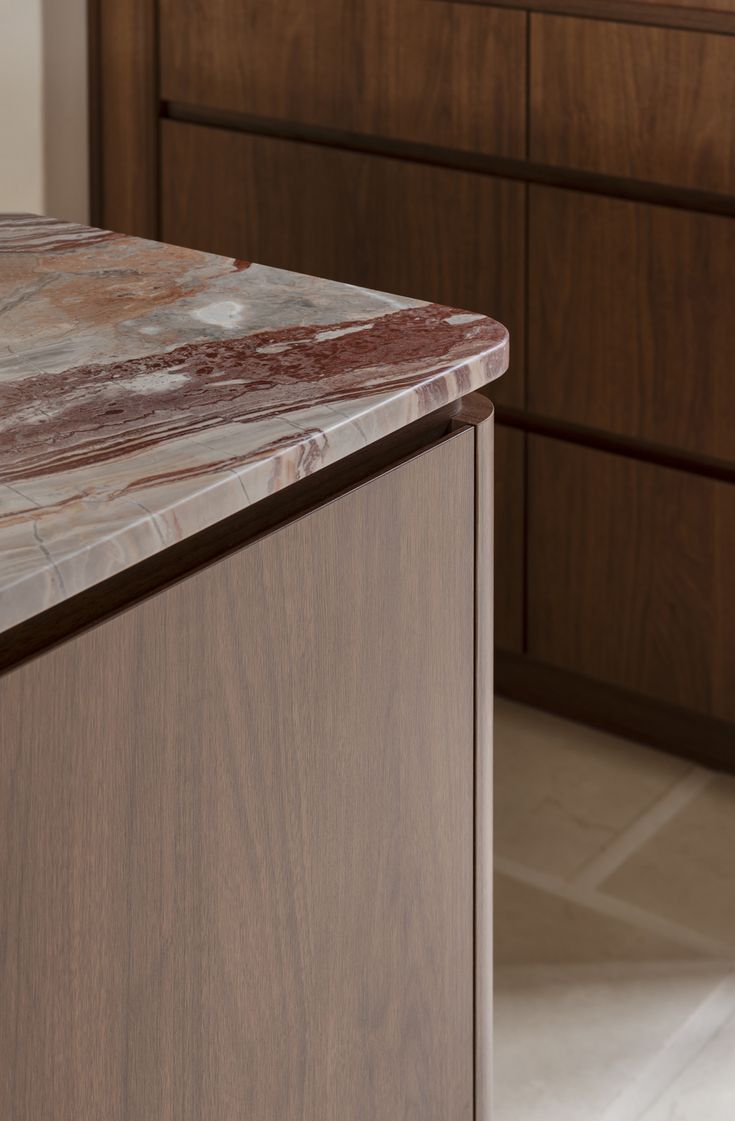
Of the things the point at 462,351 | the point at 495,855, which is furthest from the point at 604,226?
the point at 462,351

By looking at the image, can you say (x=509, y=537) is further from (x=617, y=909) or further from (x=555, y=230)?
(x=617, y=909)

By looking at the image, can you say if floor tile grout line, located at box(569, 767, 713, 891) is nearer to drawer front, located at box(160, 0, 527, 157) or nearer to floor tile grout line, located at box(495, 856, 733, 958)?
floor tile grout line, located at box(495, 856, 733, 958)

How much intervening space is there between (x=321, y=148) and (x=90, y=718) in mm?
1823

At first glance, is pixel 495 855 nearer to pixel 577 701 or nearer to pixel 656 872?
pixel 656 872

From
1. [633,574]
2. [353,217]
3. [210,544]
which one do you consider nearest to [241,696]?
[210,544]

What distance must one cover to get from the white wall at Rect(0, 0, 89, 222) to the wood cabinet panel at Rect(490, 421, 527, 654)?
39.7 inches

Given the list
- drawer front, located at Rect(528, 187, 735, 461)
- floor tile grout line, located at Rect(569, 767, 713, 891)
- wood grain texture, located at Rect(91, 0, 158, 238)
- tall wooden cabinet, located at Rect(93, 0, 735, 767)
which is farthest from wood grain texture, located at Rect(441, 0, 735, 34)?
floor tile grout line, located at Rect(569, 767, 713, 891)

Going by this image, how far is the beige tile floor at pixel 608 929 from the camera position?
1705mm

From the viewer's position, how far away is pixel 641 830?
2.18 meters

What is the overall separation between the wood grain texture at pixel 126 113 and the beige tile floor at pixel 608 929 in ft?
3.72

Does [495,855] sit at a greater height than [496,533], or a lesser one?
lesser

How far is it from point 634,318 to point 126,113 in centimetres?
107

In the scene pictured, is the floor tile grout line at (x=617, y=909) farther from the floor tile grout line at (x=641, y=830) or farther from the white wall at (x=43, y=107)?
the white wall at (x=43, y=107)

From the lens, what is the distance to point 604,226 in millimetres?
2178
